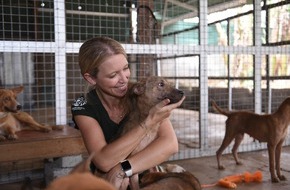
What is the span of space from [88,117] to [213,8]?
6.33 metres

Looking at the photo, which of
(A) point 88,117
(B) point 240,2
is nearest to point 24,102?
(B) point 240,2

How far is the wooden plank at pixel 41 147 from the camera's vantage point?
10.0 ft

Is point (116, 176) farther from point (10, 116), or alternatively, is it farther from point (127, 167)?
point (10, 116)

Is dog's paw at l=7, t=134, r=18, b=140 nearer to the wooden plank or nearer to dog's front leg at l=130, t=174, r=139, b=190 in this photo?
the wooden plank

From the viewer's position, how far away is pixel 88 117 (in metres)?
1.85

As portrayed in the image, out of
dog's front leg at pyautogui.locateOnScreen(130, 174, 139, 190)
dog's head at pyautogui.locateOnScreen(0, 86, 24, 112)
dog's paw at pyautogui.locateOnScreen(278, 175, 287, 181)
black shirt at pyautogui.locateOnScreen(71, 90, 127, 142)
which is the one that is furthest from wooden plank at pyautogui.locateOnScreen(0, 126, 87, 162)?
dog's paw at pyautogui.locateOnScreen(278, 175, 287, 181)

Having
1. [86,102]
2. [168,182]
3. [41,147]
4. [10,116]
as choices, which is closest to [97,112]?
[86,102]

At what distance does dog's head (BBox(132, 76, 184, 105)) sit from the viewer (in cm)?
238

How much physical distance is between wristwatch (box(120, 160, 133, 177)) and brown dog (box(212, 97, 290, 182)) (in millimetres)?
2537

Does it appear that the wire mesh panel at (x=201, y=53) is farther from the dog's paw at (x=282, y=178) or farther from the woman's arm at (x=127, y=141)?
the dog's paw at (x=282, y=178)

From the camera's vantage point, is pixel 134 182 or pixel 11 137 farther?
pixel 11 137

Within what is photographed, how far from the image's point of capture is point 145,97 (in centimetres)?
243

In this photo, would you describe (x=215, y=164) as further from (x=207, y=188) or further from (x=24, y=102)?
(x=24, y=102)

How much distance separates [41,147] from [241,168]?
2.56 metres
